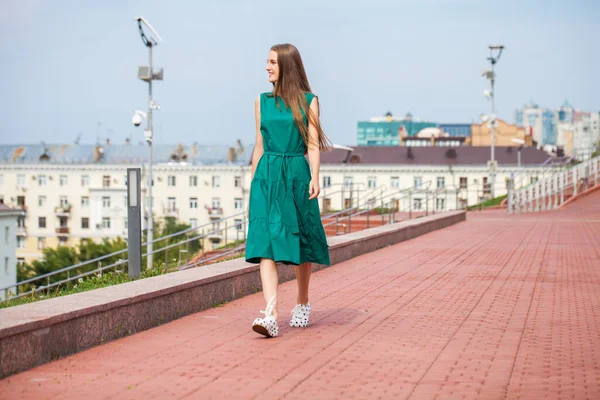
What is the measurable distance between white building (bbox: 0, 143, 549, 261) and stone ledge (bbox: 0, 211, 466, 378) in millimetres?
108231

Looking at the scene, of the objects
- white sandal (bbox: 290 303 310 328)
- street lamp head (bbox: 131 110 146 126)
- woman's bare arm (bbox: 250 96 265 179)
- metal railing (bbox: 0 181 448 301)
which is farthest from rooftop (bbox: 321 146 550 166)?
woman's bare arm (bbox: 250 96 265 179)

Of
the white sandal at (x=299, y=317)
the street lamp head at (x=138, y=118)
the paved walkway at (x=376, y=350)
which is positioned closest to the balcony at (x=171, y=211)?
the street lamp head at (x=138, y=118)

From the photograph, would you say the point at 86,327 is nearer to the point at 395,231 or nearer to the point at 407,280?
the point at 407,280

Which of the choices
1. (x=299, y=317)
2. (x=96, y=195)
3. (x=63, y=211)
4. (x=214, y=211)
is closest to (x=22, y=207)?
(x=63, y=211)

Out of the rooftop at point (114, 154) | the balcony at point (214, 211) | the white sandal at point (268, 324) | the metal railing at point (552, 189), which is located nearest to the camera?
the white sandal at point (268, 324)

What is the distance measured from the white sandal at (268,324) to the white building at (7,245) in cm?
7326

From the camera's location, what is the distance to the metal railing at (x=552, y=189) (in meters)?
31.7

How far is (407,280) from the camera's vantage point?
10.9m

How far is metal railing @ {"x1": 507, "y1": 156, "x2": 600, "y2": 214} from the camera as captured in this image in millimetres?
31719

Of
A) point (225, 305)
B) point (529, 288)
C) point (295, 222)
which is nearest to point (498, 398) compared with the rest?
point (295, 222)

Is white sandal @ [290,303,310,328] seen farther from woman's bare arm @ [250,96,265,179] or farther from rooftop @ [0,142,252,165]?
rooftop @ [0,142,252,165]

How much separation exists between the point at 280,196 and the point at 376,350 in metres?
1.24

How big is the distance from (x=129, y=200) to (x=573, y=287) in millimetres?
4629

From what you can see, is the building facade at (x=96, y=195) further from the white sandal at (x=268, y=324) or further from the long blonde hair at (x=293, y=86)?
the white sandal at (x=268, y=324)
